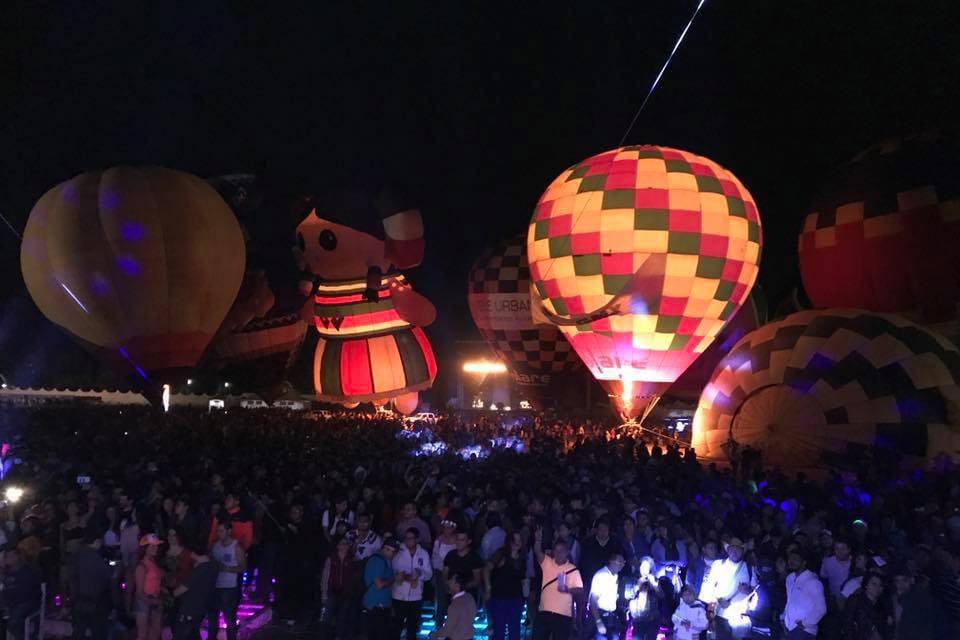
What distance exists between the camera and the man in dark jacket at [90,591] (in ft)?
18.6

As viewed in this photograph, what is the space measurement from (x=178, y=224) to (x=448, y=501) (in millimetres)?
7664

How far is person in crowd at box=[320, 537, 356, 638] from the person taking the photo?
577 cm

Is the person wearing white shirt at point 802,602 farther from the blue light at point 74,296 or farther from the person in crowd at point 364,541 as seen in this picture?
the blue light at point 74,296

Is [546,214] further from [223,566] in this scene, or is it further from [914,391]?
[223,566]

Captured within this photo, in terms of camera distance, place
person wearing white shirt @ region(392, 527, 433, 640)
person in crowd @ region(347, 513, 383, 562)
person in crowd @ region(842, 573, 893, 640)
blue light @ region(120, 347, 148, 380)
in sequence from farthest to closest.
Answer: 1. blue light @ region(120, 347, 148, 380)
2. person in crowd @ region(347, 513, 383, 562)
3. person wearing white shirt @ region(392, 527, 433, 640)
4. person in crowd @ region(842, 573, 893, 640)

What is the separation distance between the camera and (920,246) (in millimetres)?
14047

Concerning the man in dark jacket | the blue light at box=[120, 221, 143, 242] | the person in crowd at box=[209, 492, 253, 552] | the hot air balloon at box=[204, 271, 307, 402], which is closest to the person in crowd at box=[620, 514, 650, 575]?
the person in crowd at box=[209, 492, 253, 552]

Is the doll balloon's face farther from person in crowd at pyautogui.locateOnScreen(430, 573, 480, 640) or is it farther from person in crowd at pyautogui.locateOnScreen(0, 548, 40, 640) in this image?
person in crowd at pyautogui.locateOnScreen(430, 573, 480, 640)

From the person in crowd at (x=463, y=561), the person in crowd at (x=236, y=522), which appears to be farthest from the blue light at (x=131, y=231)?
the person in crowd at (x=463, y=561)

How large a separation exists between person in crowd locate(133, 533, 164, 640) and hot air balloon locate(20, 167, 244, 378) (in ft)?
25.8

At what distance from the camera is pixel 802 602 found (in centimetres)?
532

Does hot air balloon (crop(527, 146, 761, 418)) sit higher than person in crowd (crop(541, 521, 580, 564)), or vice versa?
hot air balloon (crop(527, 146, 761, 418))

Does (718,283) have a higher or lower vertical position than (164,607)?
higher

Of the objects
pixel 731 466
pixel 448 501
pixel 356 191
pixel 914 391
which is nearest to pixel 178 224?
pixel 356 191
